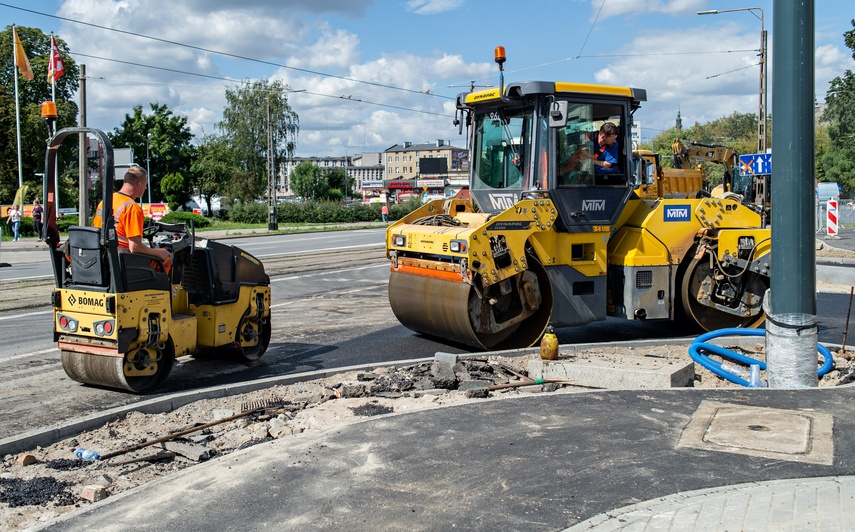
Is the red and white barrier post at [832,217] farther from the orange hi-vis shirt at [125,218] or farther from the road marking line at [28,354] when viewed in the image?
the orange hi-vis shirt at [125,218]

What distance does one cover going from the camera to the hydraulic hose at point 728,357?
25.8 ft

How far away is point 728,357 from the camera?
28.2 ft

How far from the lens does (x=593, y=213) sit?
32.7ft

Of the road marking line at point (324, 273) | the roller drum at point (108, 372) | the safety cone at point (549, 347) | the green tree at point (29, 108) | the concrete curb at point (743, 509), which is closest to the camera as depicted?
the concrete curb at point (743, 509)

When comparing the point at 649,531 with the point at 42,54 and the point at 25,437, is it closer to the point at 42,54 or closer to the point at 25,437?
the point at 25,437

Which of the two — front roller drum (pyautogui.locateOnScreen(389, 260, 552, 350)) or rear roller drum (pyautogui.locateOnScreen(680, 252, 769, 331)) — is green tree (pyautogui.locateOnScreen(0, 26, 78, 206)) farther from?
rear roller drum (pyautogui.locateOnScreen(680, 252, 769, 331))

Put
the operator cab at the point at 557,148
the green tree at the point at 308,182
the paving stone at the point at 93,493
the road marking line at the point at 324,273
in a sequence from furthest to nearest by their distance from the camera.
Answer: the green tree at the point at 308,182, the road marking line at the point at 324,273, the operator cab at the point at 557,148, the paving stone at the point at 93,493

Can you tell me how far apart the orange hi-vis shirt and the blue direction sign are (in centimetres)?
1868

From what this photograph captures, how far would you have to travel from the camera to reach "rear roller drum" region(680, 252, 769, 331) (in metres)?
10.4

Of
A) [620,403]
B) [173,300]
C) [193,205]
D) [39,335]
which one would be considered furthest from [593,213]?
[193,205]

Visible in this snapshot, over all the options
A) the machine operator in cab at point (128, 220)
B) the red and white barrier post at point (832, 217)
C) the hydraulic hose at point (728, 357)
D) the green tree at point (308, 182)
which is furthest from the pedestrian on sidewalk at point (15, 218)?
the green tree at point (308, 182)

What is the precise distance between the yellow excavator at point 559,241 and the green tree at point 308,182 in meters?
102

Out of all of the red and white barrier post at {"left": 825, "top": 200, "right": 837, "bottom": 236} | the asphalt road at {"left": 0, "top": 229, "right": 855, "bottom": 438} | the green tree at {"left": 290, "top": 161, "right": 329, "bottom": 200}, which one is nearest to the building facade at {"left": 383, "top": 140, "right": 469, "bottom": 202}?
the green tree at {"left": 290, "top": 161, "right": 329, "bottom": 200}

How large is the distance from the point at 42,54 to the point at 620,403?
59338mm
